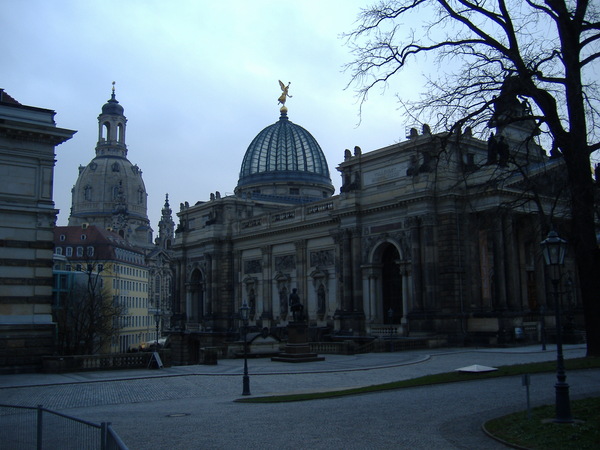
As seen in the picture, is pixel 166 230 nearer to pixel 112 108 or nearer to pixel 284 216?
pixel 112 108

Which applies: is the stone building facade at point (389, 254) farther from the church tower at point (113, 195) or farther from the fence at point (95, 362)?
the church tower at point (113, 195)

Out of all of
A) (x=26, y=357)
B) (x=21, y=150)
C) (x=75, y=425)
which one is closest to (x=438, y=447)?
(x=75, y=425)

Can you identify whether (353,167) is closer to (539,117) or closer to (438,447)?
(539,117)

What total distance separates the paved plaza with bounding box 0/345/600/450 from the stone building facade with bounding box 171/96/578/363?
14.4 m

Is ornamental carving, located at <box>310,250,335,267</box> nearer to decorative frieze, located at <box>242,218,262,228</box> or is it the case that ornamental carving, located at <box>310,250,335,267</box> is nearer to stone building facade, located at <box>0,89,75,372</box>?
decorative frieze, located at <box>242,218,262,228</box>

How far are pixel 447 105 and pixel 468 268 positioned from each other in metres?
30.5

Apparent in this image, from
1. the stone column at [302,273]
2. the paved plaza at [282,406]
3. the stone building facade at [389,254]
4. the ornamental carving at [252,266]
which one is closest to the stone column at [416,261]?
the stone building facade at [389,254]

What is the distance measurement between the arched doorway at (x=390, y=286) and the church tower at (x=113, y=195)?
343 feet

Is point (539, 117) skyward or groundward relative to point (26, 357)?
skyward

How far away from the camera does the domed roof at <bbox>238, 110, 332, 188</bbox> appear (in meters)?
82.2

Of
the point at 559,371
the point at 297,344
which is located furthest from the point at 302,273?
the point at 559,371

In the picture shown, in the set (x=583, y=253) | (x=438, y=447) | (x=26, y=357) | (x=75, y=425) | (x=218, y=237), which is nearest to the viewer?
(x=75, y=425)

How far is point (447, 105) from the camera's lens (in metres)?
19.2

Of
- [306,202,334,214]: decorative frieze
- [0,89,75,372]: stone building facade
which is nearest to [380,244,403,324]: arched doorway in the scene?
[306,202,334,214]: decorative frieze
